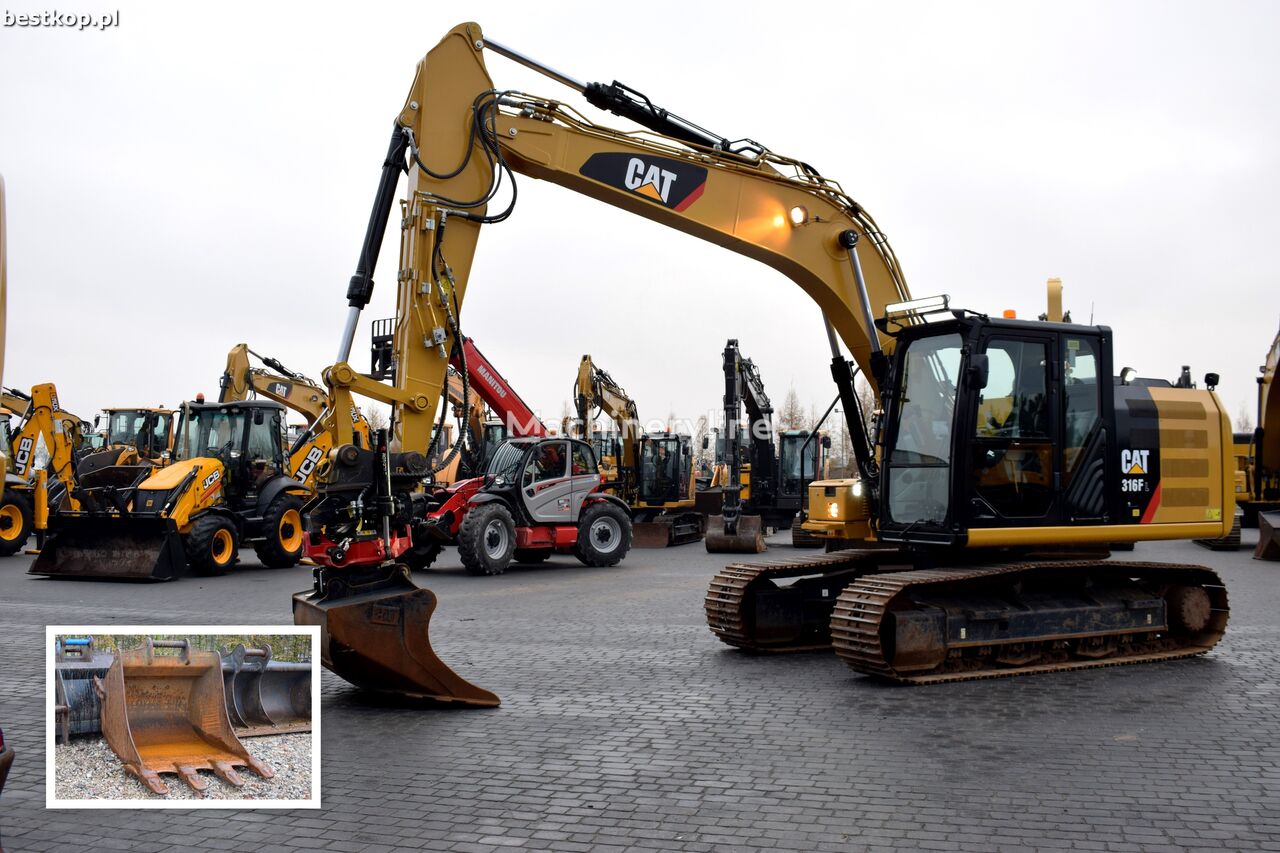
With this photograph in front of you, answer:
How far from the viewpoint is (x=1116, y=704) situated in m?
8.38

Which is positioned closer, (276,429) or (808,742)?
(808,742)

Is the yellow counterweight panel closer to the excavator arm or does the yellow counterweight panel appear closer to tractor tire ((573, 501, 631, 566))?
tractor tire ((573, 501, 631, 566))

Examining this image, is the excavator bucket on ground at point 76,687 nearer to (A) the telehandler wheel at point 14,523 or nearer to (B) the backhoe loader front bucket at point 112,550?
(B) the backhoe loader front bucket at point 112,550

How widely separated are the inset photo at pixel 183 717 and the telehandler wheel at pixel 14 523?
18889 millimetres

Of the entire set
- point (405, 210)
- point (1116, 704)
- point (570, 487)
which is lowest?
point (1116, 704)

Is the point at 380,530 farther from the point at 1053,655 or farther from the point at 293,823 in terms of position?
the point at 1053,655

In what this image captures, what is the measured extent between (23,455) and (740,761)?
19.4m

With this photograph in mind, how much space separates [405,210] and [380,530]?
8.75 ft

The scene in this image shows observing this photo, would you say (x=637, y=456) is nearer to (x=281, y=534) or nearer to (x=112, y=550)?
(x=281, y=534)

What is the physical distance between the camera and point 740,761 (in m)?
6.68

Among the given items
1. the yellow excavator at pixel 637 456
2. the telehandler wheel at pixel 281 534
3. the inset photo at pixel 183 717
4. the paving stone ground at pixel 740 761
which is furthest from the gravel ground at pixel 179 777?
the yellow excavator at pixel 637 456

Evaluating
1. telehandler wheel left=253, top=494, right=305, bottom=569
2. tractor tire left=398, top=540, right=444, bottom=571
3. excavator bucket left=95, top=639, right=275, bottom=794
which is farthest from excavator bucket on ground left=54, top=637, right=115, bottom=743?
telehandler wheel left=253, top=494, right=305, bottom=569

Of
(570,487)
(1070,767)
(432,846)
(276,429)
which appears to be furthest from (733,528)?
(432,846)

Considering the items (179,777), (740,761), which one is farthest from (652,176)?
(179,777)
